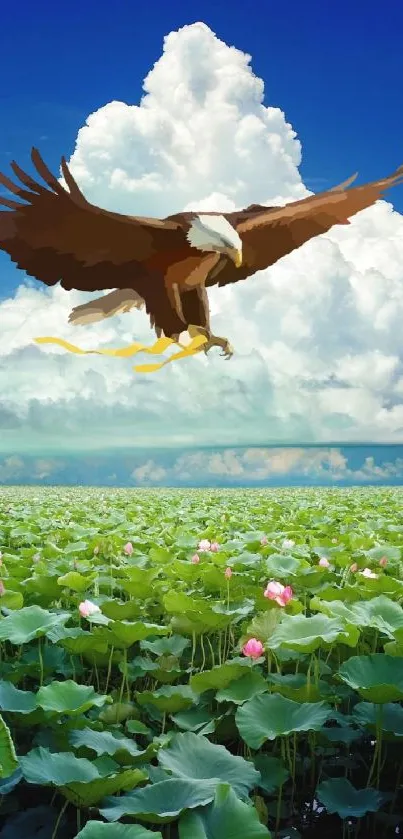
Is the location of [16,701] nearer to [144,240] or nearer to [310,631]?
[310,631]

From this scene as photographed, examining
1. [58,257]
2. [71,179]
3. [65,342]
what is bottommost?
[65,342]

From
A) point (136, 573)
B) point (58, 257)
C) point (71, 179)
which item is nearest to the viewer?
point (136, 573)

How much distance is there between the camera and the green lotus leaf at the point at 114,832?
145 cm

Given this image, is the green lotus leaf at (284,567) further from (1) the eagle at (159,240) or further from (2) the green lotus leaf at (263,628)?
(1) the eagle at (159,240)

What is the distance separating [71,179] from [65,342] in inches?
51.9

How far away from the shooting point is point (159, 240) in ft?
18.3

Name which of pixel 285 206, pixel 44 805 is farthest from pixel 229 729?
pixel 285 206

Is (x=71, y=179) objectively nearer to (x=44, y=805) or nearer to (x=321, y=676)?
(x=321, y=676)

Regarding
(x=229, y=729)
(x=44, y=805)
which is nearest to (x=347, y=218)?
(x=229, y=729)

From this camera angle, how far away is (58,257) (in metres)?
5.83

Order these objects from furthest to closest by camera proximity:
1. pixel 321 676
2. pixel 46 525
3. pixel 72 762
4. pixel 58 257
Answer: pixel 46 525 → pixel 58 257 → pixel 321 676 → pixel 72 762

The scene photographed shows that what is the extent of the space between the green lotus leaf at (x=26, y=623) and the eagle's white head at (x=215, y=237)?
296 centimetres

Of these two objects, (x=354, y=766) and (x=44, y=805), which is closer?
(x=44, y=805)

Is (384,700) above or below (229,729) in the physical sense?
above
